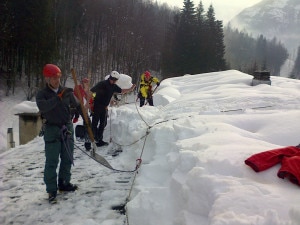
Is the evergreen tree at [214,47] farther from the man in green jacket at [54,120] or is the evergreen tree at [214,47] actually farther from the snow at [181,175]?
the man in green jacket at [54,120]

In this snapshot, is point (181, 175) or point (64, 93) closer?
point (181, 175)

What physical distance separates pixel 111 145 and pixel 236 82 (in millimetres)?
5471

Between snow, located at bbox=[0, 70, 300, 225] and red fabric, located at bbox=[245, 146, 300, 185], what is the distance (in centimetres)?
6

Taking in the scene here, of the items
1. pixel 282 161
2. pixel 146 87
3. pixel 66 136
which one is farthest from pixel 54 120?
pixel 146 87

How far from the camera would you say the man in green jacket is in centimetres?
434

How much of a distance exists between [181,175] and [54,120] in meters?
2.01

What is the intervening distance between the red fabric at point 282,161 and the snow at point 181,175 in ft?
0.20

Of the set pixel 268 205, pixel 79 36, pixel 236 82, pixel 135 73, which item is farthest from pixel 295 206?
pixel 79 36

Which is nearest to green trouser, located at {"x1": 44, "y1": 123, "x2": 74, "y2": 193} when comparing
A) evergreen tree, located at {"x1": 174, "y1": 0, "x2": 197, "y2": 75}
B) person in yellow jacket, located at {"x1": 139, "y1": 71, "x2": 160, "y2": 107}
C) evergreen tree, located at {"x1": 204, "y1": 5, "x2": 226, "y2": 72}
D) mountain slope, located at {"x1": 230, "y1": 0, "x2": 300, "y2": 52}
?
person in yellow jacket, located at {"x1": 139, "y1": 71, "x2": 160, "y2": 107}

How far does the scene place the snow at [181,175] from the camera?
107 inches

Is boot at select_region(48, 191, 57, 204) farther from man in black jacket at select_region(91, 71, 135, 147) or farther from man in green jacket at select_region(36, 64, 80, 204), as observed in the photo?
man in black jacket at select_region(91, 71, 135, 147)

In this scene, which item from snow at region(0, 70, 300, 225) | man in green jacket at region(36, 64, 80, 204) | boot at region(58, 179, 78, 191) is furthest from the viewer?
boot at region(58, 179, 78, 191)

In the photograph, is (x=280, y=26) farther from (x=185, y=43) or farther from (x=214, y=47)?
(x=185, y=43)

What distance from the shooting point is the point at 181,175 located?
12.3 ft
